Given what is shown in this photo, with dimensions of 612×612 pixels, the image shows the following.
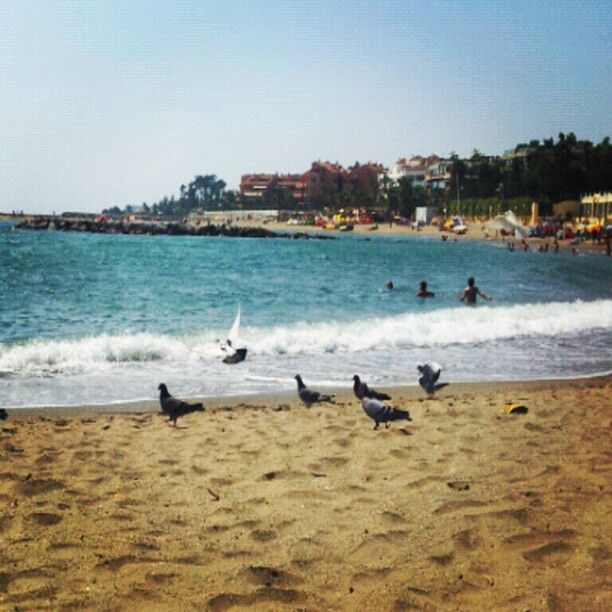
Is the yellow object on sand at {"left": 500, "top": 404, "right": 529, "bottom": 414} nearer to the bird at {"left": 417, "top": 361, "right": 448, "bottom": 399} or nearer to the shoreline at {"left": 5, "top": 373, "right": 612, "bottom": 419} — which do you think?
the shoreline at {"left": 5, "top": 373, "right": 612, "bottom": 419}

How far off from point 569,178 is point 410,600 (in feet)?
299

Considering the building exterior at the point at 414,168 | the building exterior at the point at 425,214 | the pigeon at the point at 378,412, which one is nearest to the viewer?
the pigeon at the point at 378,412

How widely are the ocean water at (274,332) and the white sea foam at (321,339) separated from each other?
4 centimetres

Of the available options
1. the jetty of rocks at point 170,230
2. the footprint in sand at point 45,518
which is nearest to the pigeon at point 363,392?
the footprint in sand at point 45,518

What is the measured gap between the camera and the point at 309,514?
445 cm

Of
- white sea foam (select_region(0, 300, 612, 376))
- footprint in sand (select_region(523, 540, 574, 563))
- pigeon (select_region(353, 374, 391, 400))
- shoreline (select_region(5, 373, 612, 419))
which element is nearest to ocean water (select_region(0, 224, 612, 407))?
white sea foam (select_region(0, 300, 612, 376))

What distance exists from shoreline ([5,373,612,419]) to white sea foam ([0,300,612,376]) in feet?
9.19

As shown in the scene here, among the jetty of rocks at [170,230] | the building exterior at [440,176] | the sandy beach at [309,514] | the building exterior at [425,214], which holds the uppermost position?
the building exterior at [440,176]

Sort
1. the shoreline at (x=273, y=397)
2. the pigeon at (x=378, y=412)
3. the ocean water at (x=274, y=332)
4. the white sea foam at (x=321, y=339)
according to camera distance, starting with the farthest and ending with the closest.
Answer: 1. the white sea foam at (x=321, y=339)
2. the ocean water at (x=274, y=332)
3. the shoreline at (x=273, y=397)
4. the pigeon at (x=378, y=412)

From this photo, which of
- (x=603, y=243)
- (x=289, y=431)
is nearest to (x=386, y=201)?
(x=603, y=243)

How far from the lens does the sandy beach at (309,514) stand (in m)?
3.47

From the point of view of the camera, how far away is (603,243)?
6150 centimetres

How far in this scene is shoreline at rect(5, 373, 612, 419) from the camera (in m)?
7.93

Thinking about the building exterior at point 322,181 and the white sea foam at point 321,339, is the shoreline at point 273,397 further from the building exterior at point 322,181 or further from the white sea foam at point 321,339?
the building exterior at point 322,181
